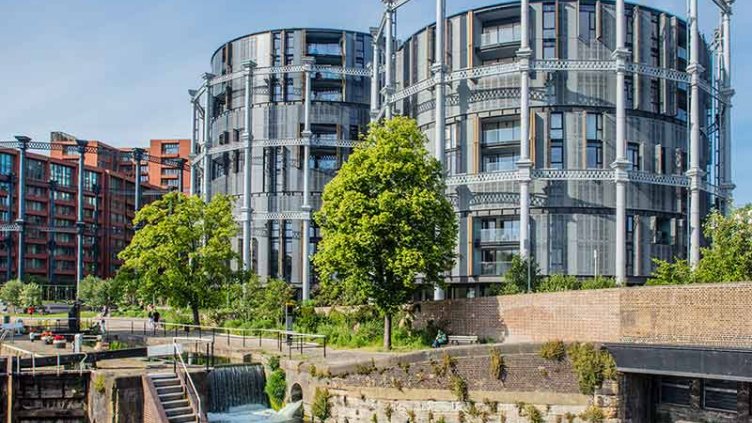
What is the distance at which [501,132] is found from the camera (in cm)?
5162

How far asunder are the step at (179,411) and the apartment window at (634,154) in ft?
117

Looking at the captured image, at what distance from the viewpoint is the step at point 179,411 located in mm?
24719

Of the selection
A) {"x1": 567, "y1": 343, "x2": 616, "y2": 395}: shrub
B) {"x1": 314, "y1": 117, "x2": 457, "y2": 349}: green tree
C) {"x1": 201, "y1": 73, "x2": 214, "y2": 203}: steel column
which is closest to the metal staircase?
{"x1": 314, "y1": 117, "x2": 457, "y2": 349}: green tree

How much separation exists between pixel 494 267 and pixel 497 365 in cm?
2510

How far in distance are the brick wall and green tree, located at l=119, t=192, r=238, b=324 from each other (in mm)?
16164

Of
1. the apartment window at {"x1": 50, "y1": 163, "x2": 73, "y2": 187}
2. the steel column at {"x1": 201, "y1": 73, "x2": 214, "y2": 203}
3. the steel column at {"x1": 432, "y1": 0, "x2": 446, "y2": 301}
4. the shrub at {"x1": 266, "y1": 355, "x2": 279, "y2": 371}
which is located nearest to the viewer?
the shrub at {"x1": 266, "y1": 355, "x2": 279, "y2": 371}

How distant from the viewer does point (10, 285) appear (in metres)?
77.8

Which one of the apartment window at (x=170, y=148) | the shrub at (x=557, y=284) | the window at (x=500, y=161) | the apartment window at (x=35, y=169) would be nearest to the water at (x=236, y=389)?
the shrub at (x=557, y=284)

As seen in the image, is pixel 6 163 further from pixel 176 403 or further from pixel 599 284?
pixel 176 403

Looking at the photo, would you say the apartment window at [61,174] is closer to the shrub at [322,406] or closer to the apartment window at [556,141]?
the apartment window at [556,141]

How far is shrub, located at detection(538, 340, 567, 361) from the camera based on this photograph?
24703 millimetres

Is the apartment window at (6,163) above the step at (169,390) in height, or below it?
above

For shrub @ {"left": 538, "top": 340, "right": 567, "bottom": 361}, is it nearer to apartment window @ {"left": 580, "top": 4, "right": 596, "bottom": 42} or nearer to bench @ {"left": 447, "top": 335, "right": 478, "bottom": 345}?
bench @ {"left": 447, "top": 335, "right": 478, "bottom": 345}

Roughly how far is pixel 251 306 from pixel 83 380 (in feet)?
74.2
